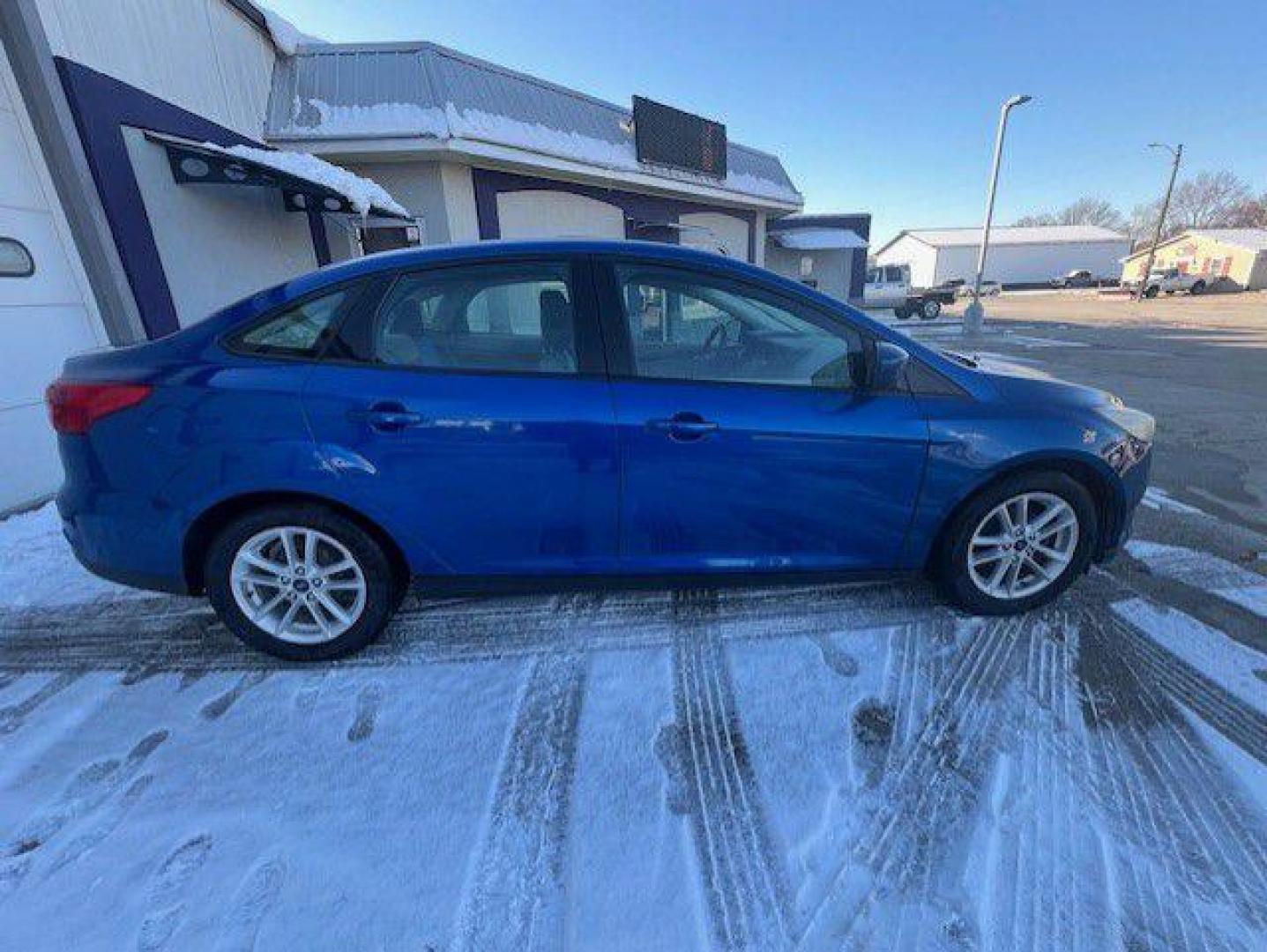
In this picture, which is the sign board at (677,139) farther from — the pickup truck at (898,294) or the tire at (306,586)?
the pickup truck at (898,294)

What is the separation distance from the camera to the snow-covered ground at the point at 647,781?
144cm

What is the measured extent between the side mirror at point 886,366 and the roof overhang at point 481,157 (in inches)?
300

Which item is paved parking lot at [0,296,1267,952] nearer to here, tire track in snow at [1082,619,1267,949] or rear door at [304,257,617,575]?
tire track in snow at [1082,619,1267,949]

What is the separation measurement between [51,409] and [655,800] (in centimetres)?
260

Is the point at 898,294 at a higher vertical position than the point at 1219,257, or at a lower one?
lower

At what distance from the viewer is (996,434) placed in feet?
7.68

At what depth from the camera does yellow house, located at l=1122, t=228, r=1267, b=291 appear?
39719 mm

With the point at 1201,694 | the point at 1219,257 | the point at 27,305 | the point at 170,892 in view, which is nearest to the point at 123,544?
the point at 170,892

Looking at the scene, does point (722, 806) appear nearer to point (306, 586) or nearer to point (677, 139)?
point (306, 586)

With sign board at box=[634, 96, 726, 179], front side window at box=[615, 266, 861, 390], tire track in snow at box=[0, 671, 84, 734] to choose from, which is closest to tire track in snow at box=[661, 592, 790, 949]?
front side window at box=[615, 266, 861, 390]

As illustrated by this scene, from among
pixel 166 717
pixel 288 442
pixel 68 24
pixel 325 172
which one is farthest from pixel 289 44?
pixel 166 717

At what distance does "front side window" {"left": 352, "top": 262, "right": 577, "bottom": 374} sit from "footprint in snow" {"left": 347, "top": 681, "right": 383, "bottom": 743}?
1.23 metres

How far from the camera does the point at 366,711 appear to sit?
2115 mm

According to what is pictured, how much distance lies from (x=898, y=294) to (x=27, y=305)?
2564cm
